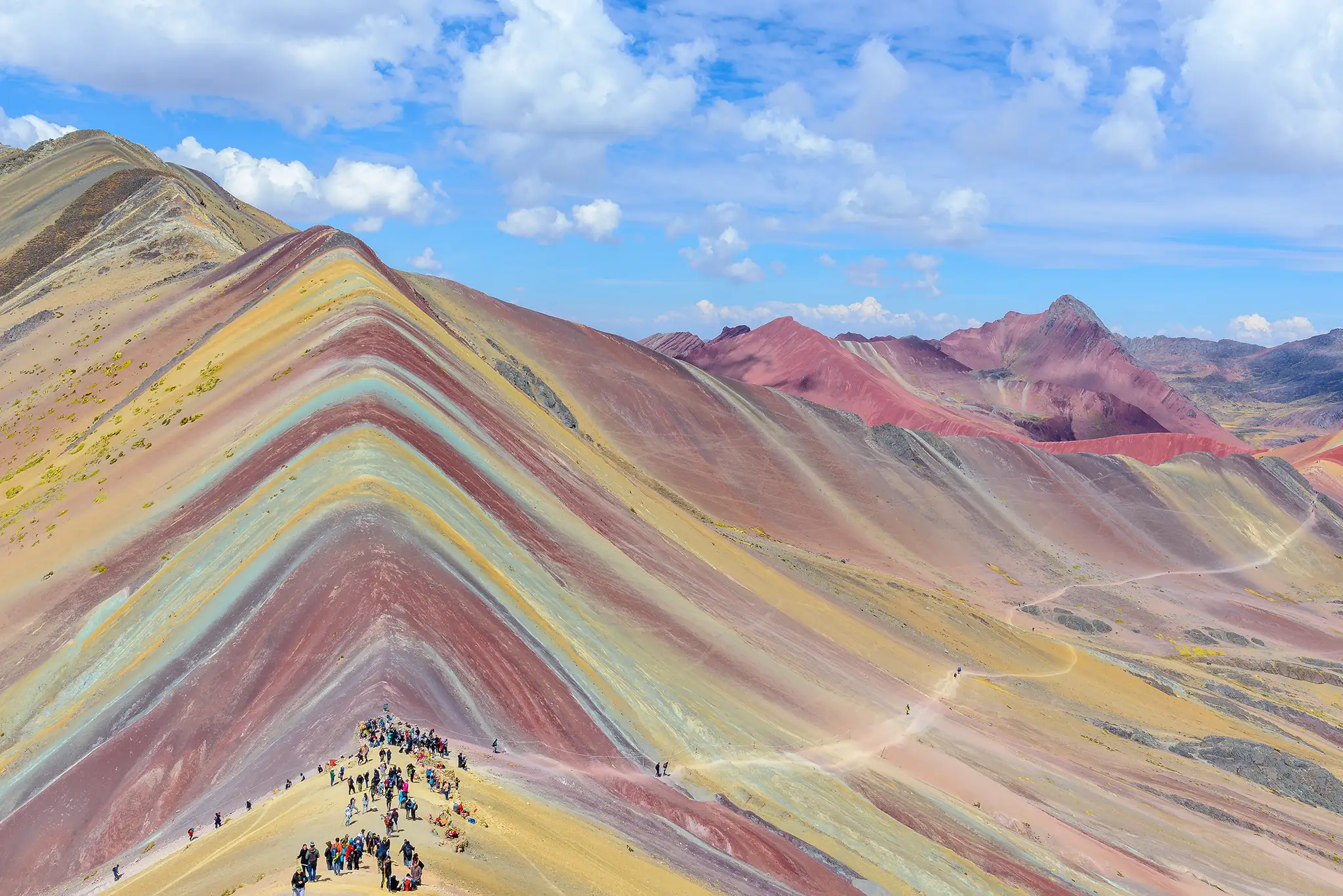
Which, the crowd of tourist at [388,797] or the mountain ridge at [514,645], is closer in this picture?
the crowd of tourist at [388,797]

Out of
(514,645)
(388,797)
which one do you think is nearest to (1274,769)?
(514,645)

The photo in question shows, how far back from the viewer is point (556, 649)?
3105 cm

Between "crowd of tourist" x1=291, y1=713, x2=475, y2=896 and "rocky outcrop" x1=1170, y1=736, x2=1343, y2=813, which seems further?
"rocky outcrop" x1=1170, y1=736, x2=1343, y2=813

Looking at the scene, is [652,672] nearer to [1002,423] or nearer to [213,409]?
[213,409]

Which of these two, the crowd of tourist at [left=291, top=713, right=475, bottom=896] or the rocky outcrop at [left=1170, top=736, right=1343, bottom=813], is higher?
the rocky outcrop at [left=1170, top=736, right=1343, bottom=813]

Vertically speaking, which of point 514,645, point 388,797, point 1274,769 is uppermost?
point 1274,769

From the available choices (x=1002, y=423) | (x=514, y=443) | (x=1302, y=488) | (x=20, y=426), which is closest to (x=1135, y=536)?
(x=1302, y=488)

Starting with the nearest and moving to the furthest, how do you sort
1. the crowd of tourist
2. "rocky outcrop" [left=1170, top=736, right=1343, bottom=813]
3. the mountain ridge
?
the crowd of tourist
the mountain ridge
"rocky outcrop" [left=1170, top=736, right=1343, bottom=813]

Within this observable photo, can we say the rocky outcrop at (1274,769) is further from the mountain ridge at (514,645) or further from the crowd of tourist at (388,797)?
the crowd of tourist at (388,797)

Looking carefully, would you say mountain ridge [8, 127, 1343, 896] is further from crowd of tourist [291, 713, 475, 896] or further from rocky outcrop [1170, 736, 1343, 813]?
crowd of tourist [291, 713, 475, 896]

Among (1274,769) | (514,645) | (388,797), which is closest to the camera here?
(388,797)

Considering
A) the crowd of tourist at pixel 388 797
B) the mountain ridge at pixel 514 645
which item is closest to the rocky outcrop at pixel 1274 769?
the mountain ridge at pixel 514 645

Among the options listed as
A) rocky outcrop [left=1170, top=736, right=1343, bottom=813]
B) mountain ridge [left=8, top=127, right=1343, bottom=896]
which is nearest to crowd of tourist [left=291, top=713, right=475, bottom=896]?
mountain ridge [left=8, top=127, right=1343, bottom=896]

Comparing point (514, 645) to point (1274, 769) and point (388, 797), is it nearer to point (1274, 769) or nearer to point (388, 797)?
point (388, 797)
